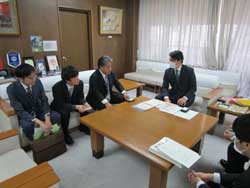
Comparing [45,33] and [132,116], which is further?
[45,33]

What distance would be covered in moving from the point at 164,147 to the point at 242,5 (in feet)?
11.2

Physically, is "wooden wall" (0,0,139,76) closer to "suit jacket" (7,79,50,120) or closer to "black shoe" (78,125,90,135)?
"suit jacket" (7,79,50,120)

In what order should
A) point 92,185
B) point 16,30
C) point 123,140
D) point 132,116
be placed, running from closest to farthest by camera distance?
point 123,140 < point 92,185 < point 132,116 < point 16,30

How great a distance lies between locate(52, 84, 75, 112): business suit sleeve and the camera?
2.22 m

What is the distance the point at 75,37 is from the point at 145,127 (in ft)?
10.9

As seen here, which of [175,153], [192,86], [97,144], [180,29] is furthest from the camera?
[180,29]

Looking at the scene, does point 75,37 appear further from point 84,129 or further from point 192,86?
point 192,86

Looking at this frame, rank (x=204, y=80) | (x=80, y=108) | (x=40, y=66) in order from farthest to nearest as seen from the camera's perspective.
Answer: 1. (x=40, y=66)
2. (x=204, y=80)
3. (x=80, y=108)

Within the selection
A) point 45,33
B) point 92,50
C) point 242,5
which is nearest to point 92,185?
point 45,33

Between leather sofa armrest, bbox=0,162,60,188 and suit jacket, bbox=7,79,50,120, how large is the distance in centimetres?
85

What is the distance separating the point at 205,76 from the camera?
3.46m

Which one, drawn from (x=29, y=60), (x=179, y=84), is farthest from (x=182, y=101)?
(x=29, y=60)

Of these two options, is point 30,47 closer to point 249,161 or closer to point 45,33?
point 45,33

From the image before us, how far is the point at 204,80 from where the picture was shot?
134 inches
